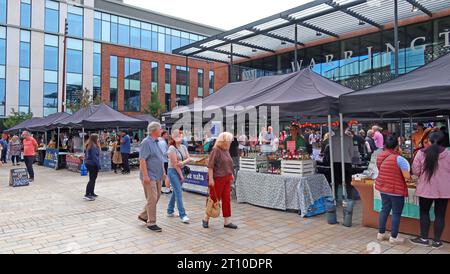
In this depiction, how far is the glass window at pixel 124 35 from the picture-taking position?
3762cm

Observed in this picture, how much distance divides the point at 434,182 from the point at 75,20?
37.2 metres

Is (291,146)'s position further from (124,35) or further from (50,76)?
(124,35)

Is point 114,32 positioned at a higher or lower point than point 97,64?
higher

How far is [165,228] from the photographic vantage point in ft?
18.6

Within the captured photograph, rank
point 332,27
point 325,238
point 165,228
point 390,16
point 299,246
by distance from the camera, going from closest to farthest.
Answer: point 299,246 < point 325,238 < point 165,228 < point 390,16 < point 332,27

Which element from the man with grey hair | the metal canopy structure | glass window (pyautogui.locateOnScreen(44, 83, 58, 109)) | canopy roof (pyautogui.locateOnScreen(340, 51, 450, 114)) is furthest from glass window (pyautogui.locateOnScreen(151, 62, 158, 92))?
canopy roof (pyautogui.locateOnScreen(340, 51, 450, 114))

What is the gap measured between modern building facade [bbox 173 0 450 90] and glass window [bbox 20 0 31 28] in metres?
22.7

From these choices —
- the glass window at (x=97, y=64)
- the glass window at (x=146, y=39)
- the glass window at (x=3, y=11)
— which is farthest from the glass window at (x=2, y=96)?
the glass window at (x=146, y=39)

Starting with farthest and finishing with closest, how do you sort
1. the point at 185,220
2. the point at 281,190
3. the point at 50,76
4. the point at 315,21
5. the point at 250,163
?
the point at 50,76 → the point at 315,21 → the point at 250,163 → the point at 281,190 → the point at 185,220

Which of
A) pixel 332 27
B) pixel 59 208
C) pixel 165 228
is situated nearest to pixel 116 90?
pixel 332 27

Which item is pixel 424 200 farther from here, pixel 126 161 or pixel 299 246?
pixel 126 161

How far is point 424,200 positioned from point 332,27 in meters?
11.1

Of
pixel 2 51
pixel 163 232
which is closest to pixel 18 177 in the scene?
pixel 163 232

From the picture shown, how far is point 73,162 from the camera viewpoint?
14766mm
